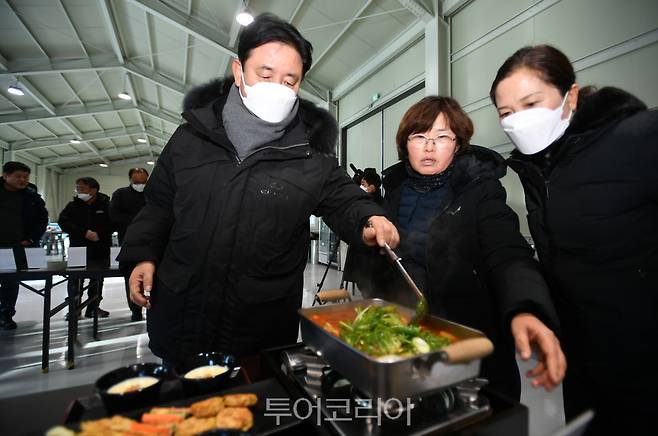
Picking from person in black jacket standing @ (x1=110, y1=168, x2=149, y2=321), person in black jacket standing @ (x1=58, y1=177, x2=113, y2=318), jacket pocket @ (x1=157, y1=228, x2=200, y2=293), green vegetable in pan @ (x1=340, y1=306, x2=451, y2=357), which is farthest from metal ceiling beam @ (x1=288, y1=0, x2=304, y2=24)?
green vegetable in pan @ (x1=340, y1=306, x2=451, y2=357)

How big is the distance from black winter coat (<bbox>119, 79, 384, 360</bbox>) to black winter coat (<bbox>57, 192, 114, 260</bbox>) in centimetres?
338

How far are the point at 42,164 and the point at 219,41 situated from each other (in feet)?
47.2

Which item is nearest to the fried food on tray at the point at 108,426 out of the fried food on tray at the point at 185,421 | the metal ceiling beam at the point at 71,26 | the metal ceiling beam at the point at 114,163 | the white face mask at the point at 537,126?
the fried food on tray at the point at 185,421

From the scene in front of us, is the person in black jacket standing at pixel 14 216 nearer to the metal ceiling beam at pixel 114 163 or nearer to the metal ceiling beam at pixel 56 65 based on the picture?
the metal ceiling beam at pixel 56 65

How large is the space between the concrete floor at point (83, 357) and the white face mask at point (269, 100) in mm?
1604

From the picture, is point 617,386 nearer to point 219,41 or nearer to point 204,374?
point 204,374

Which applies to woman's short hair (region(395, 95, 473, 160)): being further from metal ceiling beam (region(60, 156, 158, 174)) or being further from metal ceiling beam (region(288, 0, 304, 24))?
metal ceiling beam (region(60, 156, 158, 174))

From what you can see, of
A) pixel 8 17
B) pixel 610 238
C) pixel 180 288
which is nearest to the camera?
pixel 610 238

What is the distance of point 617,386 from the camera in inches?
36.8

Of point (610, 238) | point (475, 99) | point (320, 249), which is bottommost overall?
point (320, 249)

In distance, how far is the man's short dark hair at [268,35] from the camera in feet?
3.59

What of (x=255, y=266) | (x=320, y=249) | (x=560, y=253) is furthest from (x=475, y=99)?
(x=320, y=249)

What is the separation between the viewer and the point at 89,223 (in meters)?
3.82

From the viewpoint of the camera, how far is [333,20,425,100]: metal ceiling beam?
4923 millimetres
